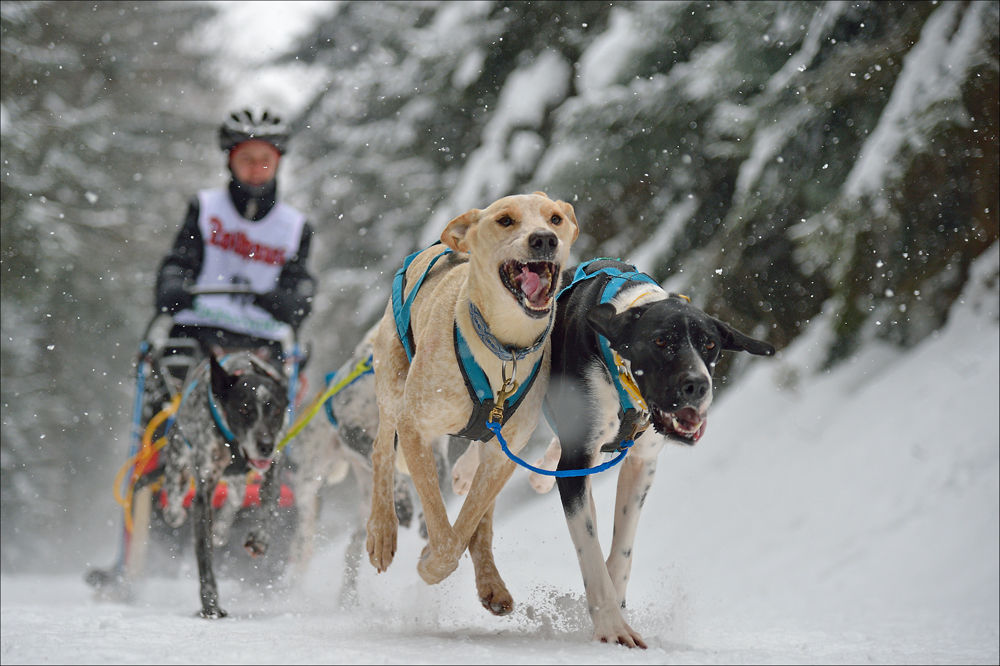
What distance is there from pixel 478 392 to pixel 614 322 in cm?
54

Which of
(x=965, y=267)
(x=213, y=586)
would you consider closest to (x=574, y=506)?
(x=213, y=586)

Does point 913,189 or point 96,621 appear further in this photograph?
point 913,189

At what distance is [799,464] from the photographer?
6414mm

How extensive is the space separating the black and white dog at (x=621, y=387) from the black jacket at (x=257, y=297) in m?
2.04

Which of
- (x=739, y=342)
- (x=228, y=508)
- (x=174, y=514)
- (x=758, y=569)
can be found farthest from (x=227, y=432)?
(x=758, y=569)

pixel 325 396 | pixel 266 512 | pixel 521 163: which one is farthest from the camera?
pixel 521 163

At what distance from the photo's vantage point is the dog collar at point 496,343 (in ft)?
9.66

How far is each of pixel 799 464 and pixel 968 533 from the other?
1.59m

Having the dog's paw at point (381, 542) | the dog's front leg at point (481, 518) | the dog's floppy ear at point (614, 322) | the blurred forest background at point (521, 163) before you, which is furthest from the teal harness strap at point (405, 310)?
the blurred forest background at point (521, 163)

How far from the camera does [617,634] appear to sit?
2797 millimetres

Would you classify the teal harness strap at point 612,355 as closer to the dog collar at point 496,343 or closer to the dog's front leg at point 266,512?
the dog collar at point 496,343

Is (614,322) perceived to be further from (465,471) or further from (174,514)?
(174,514)

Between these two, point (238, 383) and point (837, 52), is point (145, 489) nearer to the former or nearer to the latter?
point (238, 383)

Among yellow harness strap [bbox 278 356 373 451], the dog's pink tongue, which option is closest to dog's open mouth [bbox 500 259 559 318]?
the dog's pink tongue
